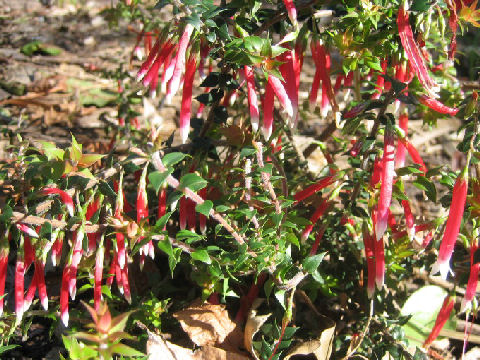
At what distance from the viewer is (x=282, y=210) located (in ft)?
6.19

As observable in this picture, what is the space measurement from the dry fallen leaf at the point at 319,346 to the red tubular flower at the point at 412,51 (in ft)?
3.31

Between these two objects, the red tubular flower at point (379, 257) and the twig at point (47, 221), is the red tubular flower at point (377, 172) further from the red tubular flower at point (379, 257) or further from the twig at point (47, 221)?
the twig at point (47, 221)

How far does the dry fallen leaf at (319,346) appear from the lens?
1931 millimetres

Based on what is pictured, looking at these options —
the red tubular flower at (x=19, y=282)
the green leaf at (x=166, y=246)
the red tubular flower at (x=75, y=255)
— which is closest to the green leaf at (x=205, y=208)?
the green leaf at (x=166, y=246)

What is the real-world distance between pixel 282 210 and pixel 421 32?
77 centimetres

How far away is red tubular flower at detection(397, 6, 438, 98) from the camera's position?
1.50 meters

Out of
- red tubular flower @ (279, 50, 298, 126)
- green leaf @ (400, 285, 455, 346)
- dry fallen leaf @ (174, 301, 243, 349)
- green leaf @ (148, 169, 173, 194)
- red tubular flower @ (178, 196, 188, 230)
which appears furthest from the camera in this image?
green leaf @ (400, 285, 455, 346)

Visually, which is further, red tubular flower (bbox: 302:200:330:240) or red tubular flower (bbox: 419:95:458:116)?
red tubular flower (bbox: 302:200:330:240)

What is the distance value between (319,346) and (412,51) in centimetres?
112

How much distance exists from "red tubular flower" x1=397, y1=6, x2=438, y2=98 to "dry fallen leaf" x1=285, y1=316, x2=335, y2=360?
3.31 feet

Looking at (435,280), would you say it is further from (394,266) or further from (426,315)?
(394,266)

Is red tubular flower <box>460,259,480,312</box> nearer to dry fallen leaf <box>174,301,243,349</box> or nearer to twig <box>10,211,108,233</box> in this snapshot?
dry fallen leaf <box>174,301,243,349</box>

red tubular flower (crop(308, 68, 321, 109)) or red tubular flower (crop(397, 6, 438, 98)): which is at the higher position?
red tubular flower (crop(397, 6, 438, 98))

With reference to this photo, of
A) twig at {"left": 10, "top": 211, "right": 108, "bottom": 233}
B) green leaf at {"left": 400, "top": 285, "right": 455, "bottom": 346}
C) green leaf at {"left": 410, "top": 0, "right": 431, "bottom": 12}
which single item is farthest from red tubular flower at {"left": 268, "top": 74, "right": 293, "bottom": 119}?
green leaf at {"left": 400, "top": 285, "right": 455, "bottom": 346}
